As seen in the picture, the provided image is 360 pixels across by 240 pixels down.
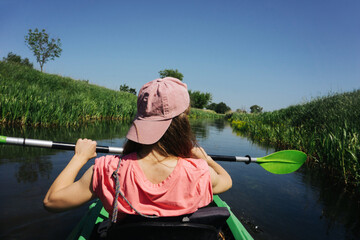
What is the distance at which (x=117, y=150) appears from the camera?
6.13ft

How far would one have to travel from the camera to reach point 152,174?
106 cm

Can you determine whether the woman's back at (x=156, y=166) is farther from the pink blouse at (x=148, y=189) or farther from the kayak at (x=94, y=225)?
the kayak at (x=94, y=225)

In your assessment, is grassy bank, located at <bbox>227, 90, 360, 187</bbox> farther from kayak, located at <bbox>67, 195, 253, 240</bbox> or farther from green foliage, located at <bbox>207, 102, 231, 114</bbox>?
green foliage, located at <bbox>207, 102, 231, 114</bbox>

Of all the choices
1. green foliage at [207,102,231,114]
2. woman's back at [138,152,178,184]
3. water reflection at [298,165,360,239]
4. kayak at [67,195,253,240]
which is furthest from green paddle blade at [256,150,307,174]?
green foliage at [207,102,231,114]

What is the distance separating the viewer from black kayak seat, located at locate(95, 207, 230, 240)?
3.25 feet

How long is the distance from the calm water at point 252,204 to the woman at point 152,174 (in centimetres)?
172

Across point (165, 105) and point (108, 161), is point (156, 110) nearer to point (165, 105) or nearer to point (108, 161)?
point (165, 105)

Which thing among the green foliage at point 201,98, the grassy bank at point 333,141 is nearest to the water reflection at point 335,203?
the grassy bank at point 333,141

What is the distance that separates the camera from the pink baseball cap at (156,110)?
42.3 inches

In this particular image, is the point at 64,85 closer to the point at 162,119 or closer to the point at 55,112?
the point at 55,112

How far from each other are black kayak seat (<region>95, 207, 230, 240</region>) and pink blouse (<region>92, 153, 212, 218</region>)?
0.12 feet

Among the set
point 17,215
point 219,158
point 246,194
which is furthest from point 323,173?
point 17,215

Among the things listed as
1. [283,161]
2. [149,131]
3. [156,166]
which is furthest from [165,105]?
[283,161]

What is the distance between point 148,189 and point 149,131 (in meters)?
0.28
